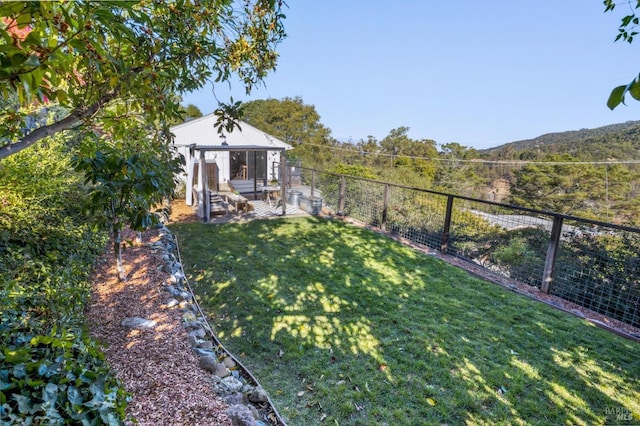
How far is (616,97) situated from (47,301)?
2.93 metres

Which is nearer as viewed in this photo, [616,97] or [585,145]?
[616,97]

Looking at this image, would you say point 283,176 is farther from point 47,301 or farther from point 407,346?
point 47,301

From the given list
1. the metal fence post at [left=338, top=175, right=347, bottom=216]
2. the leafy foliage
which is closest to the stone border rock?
the leafy foliage

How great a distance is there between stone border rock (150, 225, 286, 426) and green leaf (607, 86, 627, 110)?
7.57 ft

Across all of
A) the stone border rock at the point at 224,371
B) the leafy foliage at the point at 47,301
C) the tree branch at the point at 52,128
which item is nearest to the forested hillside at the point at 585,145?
the stone border rock at the point at 224,371

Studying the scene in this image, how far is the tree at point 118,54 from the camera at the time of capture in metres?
0.93

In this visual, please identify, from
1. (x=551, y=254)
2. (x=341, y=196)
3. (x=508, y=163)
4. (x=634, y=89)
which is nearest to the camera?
(x=634, y=89)

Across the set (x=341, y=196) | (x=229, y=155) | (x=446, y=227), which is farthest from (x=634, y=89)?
(x=229, y=155)

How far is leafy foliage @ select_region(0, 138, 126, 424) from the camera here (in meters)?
1.09

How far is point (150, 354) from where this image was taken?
2.49 meters

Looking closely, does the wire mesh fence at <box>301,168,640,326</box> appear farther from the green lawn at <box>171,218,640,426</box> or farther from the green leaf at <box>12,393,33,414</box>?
the green leaf at <box>12,393,33,414</box>

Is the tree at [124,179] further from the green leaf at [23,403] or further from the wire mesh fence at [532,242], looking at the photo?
the wire mesh fence at [532,242]

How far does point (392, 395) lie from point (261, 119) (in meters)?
34.7

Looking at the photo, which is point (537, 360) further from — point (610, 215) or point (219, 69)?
point (610, 215)
